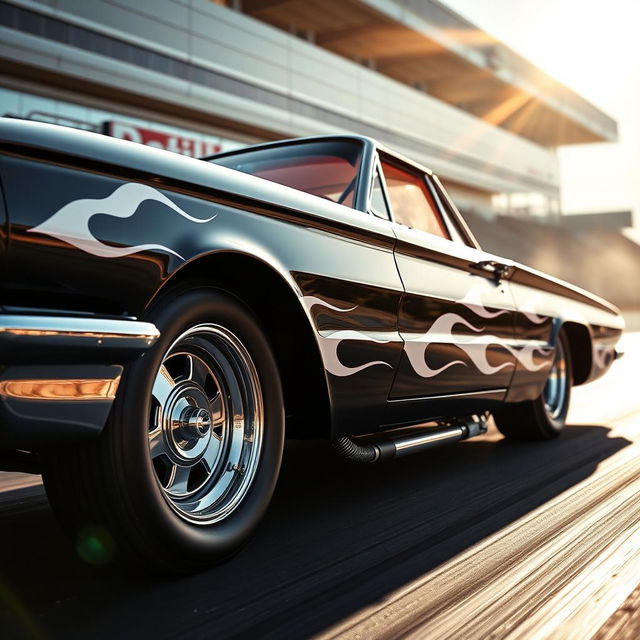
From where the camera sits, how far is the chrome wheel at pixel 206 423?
241 cm

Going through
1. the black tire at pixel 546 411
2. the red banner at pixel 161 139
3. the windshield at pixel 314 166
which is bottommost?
the black tire at pixel 546 411

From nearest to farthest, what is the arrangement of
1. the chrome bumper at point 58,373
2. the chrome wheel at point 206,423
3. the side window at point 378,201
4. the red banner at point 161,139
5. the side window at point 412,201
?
the chrome bumper at point 58,373, the chrome wheel at point 206,423, the side window at point 378,201, the side window at point 412,201, the red banner at point 161,139

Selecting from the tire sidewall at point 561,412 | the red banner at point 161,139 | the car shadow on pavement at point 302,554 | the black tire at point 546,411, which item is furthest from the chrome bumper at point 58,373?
the red banner at point 161,139

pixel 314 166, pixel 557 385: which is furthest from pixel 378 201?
pixel 557 385

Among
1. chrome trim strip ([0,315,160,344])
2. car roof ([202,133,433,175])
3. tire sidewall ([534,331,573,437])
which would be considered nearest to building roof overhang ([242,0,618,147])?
tire sidewall ([534,331,573,437])

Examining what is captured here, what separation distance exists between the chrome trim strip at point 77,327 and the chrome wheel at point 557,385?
376cm

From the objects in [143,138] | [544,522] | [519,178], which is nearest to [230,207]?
[544,522]

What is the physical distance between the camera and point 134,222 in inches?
83.0

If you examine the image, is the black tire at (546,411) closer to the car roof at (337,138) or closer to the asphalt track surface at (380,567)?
the asphalt track surface at (380,567)

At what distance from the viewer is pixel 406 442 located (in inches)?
130

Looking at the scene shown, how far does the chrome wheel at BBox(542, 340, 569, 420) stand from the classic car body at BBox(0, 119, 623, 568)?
600 millimetres

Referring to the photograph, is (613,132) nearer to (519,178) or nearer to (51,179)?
(519,178)

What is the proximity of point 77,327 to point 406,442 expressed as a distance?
1.76m

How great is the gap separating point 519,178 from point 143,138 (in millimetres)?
34141
